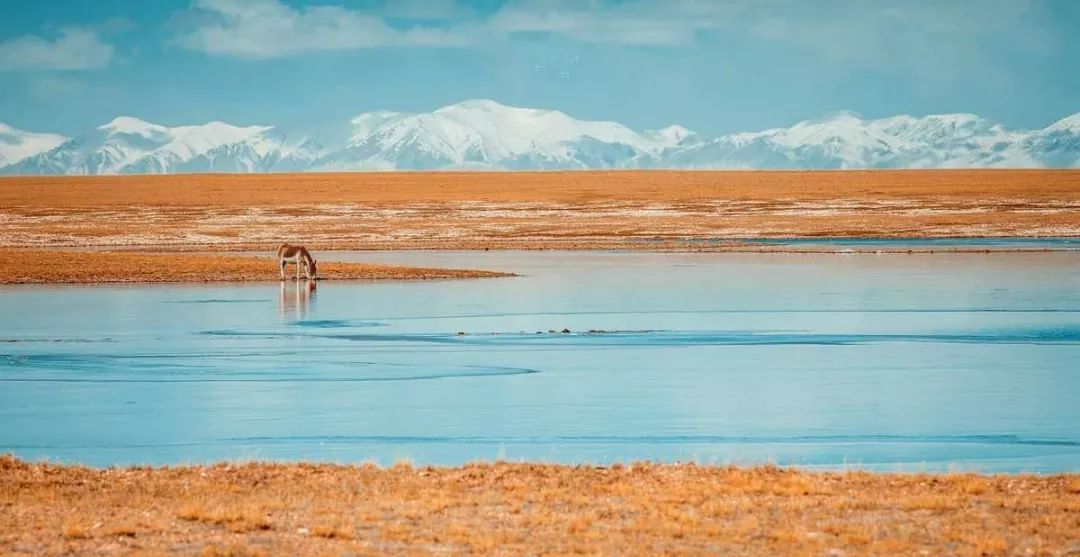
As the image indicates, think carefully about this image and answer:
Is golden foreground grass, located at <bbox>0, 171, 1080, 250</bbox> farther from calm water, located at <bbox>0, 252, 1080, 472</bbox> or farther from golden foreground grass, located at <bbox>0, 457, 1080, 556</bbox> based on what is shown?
golden foreground grass, located at <bbox>0, 457, 1080, 556</bbox>

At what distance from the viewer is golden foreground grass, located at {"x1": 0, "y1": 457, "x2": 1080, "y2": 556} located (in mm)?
10883

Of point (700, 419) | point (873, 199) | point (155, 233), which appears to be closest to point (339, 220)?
point (155, 233)

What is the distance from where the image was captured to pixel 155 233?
68.5 m

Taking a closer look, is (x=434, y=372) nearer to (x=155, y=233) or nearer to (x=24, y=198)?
(x=155, y=233)

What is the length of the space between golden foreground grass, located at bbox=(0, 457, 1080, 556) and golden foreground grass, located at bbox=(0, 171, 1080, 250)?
151ft

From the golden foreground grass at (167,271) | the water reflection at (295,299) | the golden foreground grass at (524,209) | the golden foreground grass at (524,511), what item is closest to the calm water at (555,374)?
the water reflection at (295,299)

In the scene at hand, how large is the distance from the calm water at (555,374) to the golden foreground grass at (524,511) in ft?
6.19

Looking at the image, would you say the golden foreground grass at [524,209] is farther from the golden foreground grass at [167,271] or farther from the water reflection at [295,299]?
the water reflection at [295,299]

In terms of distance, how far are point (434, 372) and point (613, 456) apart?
280 inches

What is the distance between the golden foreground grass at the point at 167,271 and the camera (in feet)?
137

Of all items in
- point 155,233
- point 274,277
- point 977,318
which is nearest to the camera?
point 977,318

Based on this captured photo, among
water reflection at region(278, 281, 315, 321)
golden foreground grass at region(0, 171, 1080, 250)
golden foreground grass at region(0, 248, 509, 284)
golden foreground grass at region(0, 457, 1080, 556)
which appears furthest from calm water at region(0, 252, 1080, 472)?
golden foreground grass at region(0, 171, 1080, 250)

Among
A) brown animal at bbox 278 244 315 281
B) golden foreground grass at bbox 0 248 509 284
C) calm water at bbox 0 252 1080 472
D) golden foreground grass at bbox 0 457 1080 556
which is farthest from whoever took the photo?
brown animal at bbox 278 244 315 281

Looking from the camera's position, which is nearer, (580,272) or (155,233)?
(580,272)
